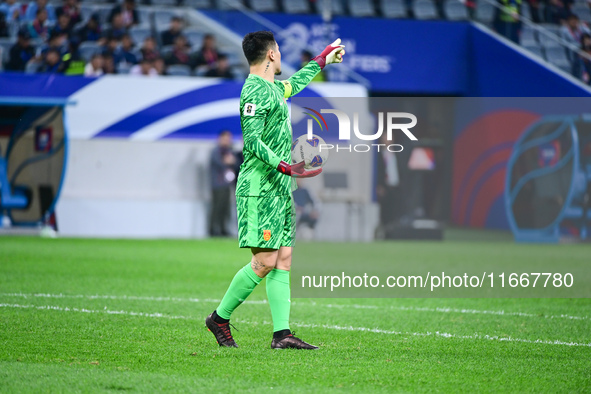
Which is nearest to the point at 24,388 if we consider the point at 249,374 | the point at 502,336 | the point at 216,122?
the point at 249,374

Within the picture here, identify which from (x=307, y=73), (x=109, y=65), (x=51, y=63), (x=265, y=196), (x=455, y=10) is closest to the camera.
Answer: (x=265, y=196)

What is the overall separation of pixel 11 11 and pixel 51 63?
192cm

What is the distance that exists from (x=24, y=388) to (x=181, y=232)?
12.5 metres

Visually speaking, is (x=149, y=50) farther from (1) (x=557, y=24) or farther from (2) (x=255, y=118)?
(2) (x=255, y=118)

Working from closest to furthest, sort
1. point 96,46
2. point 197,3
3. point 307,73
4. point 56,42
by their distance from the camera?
1. point 307,73
2. point 56,42
3. point 96,46
4. point 197,3

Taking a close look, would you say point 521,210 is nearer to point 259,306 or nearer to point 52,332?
point 259,306

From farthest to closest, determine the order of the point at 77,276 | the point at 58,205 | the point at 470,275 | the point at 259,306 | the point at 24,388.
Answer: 1. the point at 58,205
2. the point at 470,275
3. the point at 77,276
4. the point at 259,306
5. the point at 24,388

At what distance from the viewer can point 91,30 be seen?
17.8 meters

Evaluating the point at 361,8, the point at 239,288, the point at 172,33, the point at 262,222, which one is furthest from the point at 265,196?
the point at 361,8

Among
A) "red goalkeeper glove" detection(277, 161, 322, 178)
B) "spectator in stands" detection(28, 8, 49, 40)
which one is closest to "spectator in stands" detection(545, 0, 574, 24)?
"spectator in stands" detection(28, 8, 49, 40)

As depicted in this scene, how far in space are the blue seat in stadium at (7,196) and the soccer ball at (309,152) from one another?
1094cm

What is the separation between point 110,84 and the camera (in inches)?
650

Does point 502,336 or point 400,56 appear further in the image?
point 400,56

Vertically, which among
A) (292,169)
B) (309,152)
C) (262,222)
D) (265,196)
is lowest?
(262,222)
